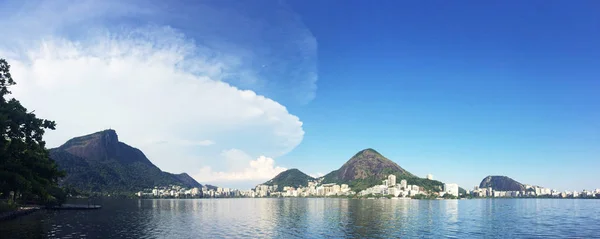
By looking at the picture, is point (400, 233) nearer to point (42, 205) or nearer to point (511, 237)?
point (511, 237)

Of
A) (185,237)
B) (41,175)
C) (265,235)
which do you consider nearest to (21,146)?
(41,175)

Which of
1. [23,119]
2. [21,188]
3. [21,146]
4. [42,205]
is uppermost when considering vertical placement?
[23,119]

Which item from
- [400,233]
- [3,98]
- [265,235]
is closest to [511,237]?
[400,233]

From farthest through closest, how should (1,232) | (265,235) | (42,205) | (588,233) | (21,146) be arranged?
(42,205) < (588,233) < (265,235) < (21,146) < (1,232)

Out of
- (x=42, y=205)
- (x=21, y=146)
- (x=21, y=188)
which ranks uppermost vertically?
(x=21, y=146)

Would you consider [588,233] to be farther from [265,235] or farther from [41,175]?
[41,175]

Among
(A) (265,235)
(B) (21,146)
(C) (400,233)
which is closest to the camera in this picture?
(B) (21,146)

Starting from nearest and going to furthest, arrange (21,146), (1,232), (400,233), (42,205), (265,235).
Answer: (1,232), (21,146), (265,235), (400,233), (42,205)

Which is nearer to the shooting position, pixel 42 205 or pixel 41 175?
pixel 41 175

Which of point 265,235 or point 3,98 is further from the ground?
point 3,98
